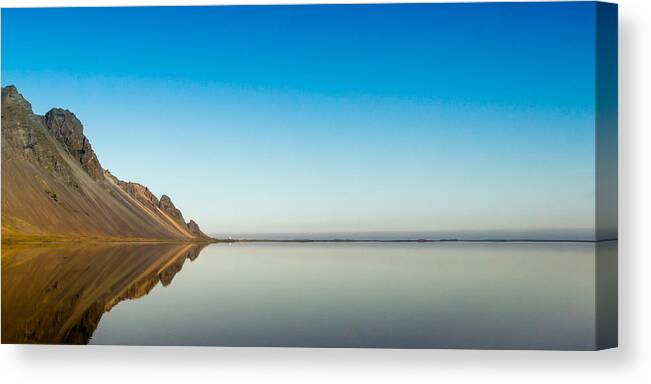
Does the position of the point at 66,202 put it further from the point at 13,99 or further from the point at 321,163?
the point at 321,163

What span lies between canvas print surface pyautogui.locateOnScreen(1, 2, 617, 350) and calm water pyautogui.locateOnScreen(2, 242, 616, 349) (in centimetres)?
3

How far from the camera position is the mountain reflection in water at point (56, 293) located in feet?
43.4

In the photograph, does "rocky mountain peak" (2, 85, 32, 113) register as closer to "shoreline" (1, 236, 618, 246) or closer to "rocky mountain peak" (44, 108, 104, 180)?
"rocky mountain peak" (44, 108, 104, 180)

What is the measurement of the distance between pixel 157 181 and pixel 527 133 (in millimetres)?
5657

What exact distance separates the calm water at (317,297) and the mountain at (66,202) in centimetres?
46

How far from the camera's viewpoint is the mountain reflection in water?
13.2m

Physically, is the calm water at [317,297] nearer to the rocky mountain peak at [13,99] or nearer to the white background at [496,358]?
the white background at [496,358]

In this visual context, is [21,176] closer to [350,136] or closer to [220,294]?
[220,294]

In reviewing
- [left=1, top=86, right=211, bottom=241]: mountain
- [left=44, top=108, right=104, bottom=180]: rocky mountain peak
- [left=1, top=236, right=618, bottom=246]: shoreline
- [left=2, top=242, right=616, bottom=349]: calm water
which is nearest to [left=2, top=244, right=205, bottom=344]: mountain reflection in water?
[left=2, top=242, right=616, bottom=349]: calm water

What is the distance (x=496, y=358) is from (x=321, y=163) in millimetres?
3990

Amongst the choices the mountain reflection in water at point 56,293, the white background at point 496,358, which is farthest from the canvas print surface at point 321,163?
the white background at point 496,358

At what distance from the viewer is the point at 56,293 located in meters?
13.4

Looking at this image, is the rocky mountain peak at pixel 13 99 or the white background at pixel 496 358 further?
the rocky mountain peak at pixel 13 99

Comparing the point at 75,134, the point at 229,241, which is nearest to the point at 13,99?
the point at 75,134
